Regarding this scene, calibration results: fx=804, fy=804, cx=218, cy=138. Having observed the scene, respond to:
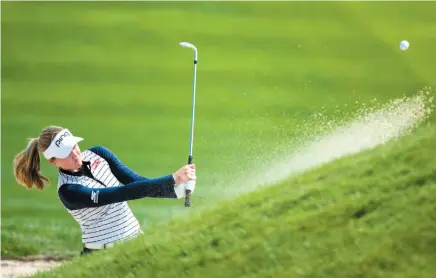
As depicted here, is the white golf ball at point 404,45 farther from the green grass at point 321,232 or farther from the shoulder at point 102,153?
the shoulder at point 102,153

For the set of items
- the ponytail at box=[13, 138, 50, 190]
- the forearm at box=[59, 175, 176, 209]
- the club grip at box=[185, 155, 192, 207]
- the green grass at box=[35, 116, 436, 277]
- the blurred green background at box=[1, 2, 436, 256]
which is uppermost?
the blurred green background at box=[1, 2, 436, 256]

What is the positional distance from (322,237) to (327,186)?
1.05ft

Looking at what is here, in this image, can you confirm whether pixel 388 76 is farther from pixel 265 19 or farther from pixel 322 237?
pixel 322 237

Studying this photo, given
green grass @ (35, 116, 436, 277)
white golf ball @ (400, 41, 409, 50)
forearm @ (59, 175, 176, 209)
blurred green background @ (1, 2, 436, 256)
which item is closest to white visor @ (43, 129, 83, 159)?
forearm @ (59, 175, 176, 209)

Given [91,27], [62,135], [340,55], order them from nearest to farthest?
[62,135] → [340,55] → [91,27]

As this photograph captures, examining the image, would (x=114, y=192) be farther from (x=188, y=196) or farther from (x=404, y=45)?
(x=404, y=45)

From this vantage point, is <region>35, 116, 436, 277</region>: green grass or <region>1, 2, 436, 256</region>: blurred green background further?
<region>1, 2, 436, 256</region>: blurred green background

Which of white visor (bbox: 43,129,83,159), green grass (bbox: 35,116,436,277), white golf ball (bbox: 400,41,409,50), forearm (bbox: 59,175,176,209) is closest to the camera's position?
green grass (bbox: 35,116,436,277)

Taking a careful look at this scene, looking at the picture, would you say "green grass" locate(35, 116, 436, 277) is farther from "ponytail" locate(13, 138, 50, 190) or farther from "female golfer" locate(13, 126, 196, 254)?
"ponytail" locate(13, 138, 50, 190)

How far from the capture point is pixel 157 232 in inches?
120

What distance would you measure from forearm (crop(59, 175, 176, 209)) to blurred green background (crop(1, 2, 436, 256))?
458 millimetres

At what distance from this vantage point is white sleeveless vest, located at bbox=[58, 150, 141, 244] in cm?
287

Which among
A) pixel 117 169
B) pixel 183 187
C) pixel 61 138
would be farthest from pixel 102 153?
pixel 183 187

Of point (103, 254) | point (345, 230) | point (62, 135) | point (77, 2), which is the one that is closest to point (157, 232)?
point (103, 254)
